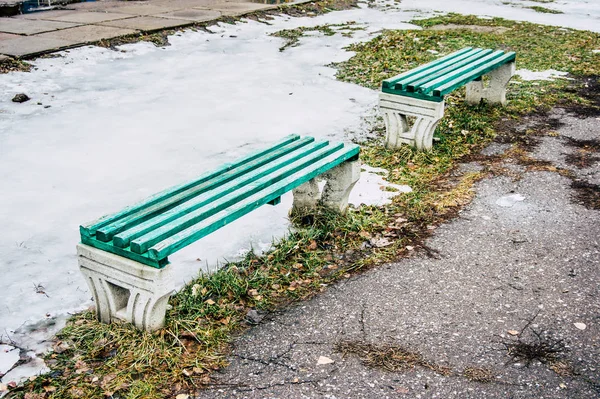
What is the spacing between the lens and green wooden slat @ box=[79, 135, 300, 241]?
3158 millimetres

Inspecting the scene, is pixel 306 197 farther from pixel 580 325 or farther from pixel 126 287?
pixel 580 325

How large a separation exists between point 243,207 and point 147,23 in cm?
763

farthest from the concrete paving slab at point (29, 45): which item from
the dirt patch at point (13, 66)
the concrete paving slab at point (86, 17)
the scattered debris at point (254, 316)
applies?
the scattered debris at point (254, 316)

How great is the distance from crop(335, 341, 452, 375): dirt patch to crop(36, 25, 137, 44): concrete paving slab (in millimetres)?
7041

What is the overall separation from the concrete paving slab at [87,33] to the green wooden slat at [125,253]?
6386 millimetres

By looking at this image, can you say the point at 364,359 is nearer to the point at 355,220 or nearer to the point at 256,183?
the point at 256,183

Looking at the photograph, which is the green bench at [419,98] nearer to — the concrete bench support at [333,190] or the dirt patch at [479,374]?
the concrete bench support at [333,190]

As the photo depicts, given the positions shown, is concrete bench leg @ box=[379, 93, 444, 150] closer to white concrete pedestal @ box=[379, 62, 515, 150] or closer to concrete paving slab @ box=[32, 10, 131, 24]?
white concrete pedestal @ box=[379, 62, 515, 150]

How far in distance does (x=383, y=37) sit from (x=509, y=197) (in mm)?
6106

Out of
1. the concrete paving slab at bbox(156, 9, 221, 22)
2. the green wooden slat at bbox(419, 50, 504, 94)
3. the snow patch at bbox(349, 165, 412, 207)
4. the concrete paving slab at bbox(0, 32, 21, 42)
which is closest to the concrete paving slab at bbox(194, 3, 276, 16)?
the concrete paving slab at bbox(156, 9, 221, 22)

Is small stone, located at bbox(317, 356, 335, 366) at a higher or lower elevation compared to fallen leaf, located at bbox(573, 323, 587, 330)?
higher

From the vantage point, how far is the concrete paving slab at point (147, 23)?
9.88m

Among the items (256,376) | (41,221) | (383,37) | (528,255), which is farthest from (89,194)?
(383,37)

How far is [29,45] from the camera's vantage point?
8445mm
